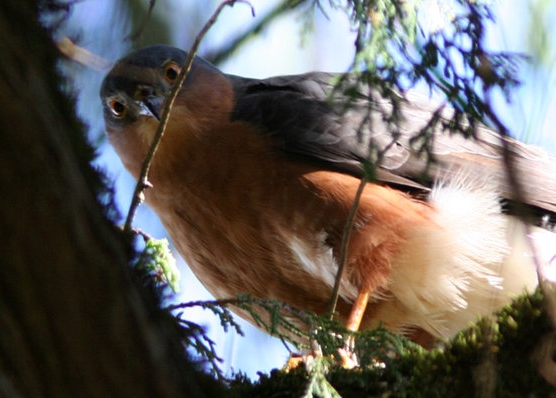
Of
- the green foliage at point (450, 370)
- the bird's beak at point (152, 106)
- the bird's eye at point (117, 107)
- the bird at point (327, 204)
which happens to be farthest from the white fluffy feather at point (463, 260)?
the bird's eye at point (117, 107)

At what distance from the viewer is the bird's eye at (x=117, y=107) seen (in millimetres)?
3697

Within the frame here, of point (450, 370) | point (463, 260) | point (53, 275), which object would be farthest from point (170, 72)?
point (53, 275)

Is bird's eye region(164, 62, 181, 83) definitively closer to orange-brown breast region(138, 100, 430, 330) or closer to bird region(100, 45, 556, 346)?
bird region(100, 45, 556, 346)

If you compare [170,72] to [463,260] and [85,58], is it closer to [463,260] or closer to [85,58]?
[85,58]

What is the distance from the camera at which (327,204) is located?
331 centimetres

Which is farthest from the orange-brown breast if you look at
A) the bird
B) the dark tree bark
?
the dark tree bark

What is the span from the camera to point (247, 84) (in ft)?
13.3

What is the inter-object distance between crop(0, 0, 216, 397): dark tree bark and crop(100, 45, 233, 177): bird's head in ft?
7.91

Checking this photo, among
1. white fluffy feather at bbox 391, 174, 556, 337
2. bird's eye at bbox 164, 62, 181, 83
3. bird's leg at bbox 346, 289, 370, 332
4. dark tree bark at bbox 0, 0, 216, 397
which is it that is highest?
bird's eye at bbox 164, 62, 181, 83

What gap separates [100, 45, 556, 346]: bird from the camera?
3.33 m

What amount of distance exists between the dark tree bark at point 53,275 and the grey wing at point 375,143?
2.33m

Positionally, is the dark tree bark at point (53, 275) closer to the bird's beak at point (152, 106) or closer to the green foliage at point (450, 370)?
the green foliage at point (450, 370)

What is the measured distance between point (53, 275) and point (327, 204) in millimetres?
2293

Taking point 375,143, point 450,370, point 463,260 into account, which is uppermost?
point 375,143
